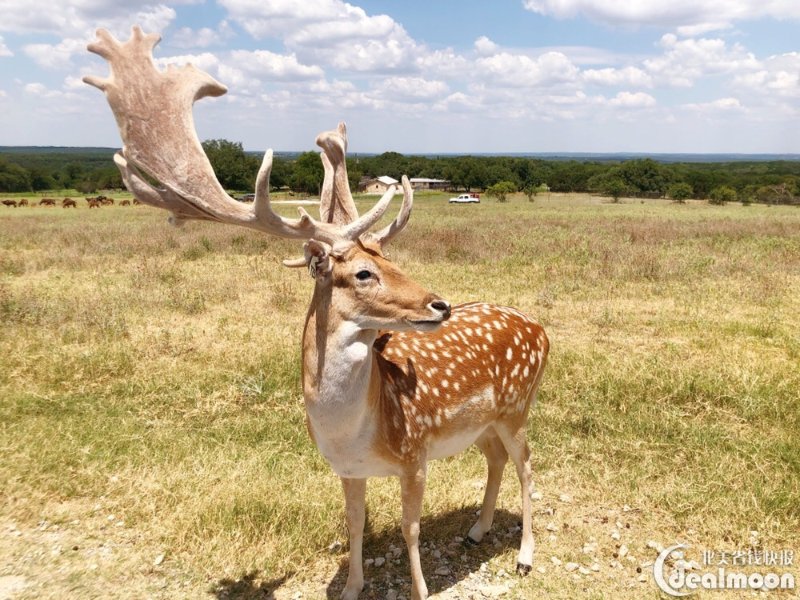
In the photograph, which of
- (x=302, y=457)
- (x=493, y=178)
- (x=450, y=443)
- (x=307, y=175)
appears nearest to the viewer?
(x=450, y=443)

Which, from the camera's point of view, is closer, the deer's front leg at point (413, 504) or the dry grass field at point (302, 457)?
the deer's front leg at point (413, 504)

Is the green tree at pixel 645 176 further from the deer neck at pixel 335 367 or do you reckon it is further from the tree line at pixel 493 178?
the deer neck at pixel 335 367

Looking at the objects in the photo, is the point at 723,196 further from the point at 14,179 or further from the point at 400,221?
the point at 14,179

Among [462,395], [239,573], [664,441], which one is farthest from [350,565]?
[664,441]

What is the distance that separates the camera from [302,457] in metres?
5.54

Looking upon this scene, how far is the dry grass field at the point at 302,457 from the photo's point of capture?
4.25 metres

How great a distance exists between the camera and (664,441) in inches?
226

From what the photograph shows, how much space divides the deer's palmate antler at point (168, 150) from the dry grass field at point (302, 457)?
8.38 ft

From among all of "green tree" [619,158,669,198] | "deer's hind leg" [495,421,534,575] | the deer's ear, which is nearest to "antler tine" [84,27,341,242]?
the deer's ear

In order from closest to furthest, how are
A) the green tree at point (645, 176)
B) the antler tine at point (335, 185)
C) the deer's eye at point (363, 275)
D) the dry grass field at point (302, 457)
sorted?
the deer's eye at point (363, 275) < the antler tine at point (335, 185) < the dry grass field at point (302, 457) < the green tree at point (645, 176)

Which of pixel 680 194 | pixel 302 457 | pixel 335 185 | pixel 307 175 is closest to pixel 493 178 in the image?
pixel 680 194

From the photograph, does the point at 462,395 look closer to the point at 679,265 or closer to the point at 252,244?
the point at 679,265

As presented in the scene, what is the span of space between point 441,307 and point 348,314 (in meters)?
0.53

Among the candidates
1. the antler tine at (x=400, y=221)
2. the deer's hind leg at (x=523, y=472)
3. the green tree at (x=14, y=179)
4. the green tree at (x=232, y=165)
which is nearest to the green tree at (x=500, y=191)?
the green tree at (x=232, y=165)
